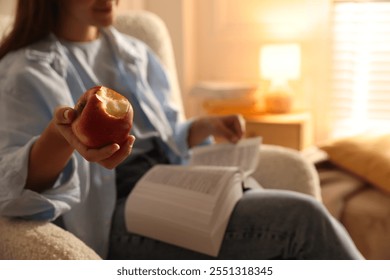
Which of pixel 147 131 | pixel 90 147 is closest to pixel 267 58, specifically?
pixel 147 131

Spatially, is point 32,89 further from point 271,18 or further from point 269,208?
point 271,18

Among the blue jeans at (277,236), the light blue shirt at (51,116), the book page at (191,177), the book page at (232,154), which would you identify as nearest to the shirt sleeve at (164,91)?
the light blue shirt at (51,116)

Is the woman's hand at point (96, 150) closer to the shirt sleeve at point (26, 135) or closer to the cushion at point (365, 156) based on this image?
the shirt sleeve at point (26, 135)

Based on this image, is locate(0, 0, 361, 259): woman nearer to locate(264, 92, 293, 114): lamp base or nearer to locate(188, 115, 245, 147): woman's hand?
locate(188, 115, 245, 147): woman's hand

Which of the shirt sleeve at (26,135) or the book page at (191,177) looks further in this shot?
the book page at (191,177)

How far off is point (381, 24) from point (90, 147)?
7.84 feet

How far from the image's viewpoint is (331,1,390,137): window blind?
288 cm

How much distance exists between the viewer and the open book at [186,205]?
1.07 metres

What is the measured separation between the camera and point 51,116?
3.65 feet

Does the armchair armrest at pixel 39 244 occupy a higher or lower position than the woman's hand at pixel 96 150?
lower

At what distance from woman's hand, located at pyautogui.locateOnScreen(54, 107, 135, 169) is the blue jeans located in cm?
38

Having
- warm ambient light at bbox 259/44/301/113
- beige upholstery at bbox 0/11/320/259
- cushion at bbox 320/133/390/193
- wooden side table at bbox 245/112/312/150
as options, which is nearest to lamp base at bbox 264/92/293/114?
warm ambient light at bbox 259/44/301/113

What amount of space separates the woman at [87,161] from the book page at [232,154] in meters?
0.02
